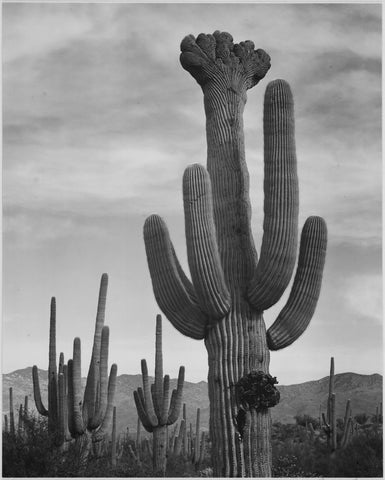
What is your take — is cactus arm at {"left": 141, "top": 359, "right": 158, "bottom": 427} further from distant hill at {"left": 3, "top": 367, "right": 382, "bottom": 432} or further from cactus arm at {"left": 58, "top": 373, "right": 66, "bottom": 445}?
distant hill at {"left": 3, "top": 367, "right": 382, "bottom": 432}

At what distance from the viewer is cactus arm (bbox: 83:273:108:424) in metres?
12.4

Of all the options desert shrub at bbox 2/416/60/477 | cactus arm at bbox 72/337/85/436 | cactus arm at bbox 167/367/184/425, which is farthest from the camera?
cactus arm at bbox 167/367/184/425

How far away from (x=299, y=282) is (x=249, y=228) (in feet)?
2.70

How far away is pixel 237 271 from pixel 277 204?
878mm

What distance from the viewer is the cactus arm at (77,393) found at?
12008 millimetres

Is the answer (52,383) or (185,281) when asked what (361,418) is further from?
(185,281)

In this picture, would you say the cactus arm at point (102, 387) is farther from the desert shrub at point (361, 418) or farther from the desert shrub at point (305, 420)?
the desert shrub at point (305, 420)

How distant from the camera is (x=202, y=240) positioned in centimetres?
855

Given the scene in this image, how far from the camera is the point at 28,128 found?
1252cm

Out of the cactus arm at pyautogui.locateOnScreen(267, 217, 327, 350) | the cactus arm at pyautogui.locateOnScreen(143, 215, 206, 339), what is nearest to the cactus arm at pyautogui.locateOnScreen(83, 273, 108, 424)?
the cactus arm at pyautogui.locateOnScreen(143, 215, 206, 339)

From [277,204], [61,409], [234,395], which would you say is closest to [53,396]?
[61,409]

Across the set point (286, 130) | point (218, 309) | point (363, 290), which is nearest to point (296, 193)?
point (286, 130)

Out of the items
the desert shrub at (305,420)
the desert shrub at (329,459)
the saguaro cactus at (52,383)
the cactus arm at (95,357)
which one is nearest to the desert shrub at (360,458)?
the desert shrub at (329,459)

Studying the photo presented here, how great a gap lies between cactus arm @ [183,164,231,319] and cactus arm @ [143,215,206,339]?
27cm
